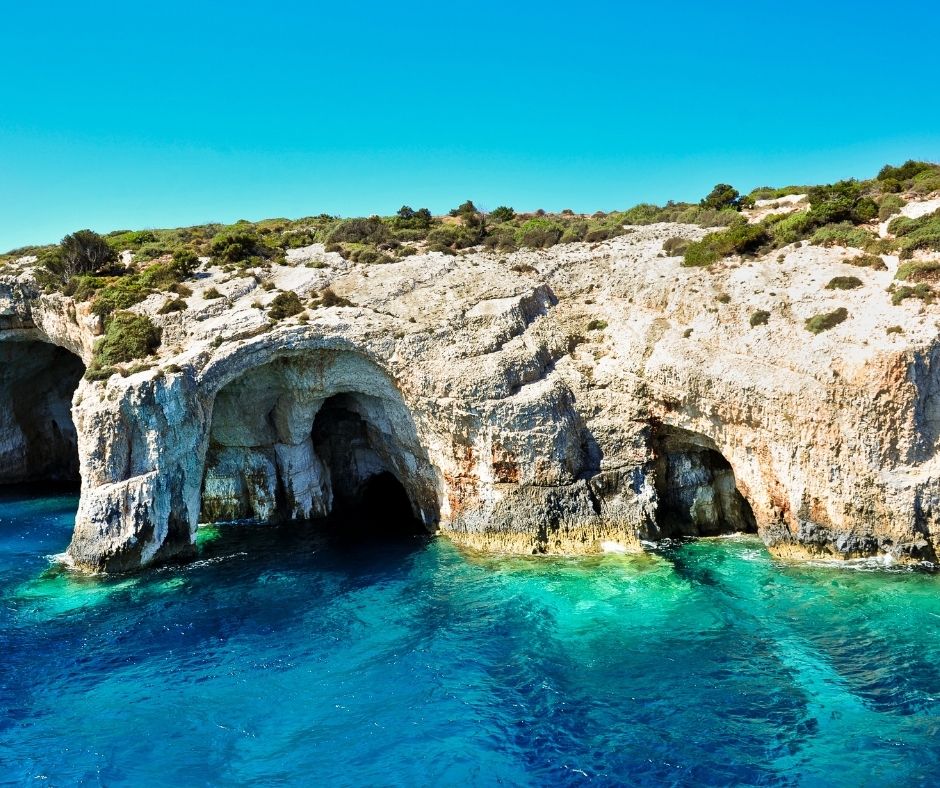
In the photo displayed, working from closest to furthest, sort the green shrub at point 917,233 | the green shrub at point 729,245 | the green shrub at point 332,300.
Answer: the green shrub at point 917,233, the green shrub at point 332,300, the green shrub at point 729,245

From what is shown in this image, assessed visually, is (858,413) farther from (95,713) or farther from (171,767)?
(95,713)

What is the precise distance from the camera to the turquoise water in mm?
13930

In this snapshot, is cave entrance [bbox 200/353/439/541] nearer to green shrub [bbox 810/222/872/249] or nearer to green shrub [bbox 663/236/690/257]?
green shrub [bbox 663/236/690/257]

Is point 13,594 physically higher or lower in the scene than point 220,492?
lower

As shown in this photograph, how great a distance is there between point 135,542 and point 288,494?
8.12m

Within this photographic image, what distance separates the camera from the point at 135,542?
81.6 feet

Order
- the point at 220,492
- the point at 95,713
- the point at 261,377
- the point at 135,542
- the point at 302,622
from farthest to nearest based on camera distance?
the point at 220,492, the point at 261,377, the point at 135,542, the point at 302,622, the point at 95,713

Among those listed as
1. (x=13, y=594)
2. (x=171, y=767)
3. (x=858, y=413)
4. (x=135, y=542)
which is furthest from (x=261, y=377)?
(x=858, y=413)

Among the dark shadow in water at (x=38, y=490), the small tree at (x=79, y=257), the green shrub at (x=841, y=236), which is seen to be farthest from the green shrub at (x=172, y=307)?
the green shrub at (x=841, y=236)

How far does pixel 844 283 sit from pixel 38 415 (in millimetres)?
47419

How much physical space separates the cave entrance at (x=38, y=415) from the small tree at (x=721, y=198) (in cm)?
4342

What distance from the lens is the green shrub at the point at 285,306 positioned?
28.5m

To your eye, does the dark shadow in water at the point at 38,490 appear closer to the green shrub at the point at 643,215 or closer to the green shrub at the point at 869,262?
the green shrub at the point at 643,215

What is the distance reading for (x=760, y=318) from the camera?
25.2 meters
